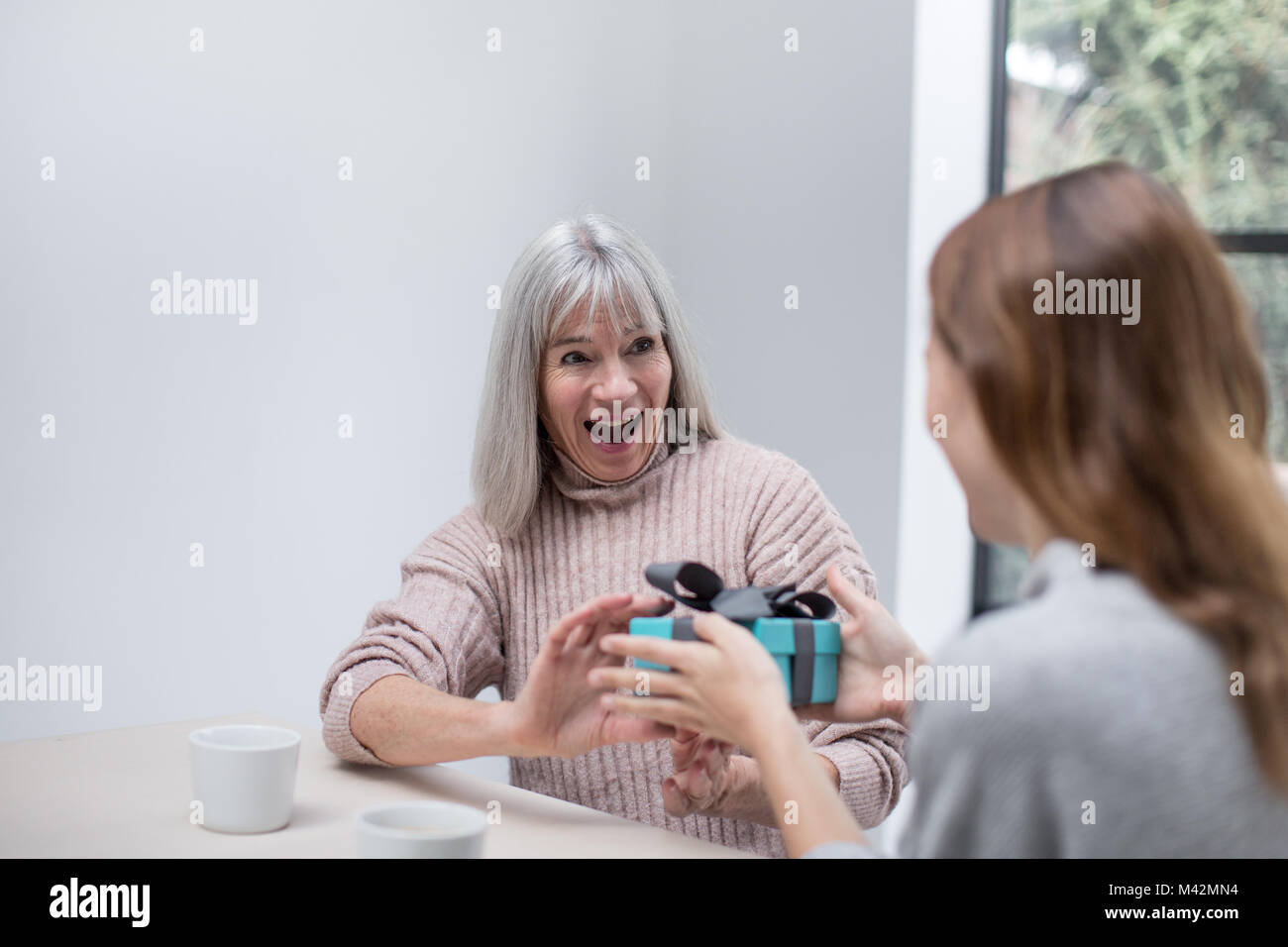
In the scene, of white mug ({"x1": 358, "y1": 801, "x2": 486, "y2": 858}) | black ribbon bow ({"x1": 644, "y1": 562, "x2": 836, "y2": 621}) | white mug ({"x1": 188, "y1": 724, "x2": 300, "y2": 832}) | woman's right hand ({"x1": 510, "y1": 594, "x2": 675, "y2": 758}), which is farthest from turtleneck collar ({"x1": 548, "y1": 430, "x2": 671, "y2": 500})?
white mug ({"x1": 358, "y1": 801, "x2": 486, "y2": 858})

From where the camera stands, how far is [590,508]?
1.75 m

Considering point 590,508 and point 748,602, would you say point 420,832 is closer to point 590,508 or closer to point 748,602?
point 748,602

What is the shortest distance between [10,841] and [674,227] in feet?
7.88

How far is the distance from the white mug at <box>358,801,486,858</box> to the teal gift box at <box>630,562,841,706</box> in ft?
0.85

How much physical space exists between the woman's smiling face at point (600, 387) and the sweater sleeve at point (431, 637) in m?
0.20

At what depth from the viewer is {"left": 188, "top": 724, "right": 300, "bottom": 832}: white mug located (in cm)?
110

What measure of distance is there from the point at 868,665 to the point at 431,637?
58cm

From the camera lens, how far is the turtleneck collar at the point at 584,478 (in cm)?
173

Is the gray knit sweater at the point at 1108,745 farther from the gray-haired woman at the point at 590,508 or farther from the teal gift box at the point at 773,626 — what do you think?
the gray-haired woman at the point at 590,508

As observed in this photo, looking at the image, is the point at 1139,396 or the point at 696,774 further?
the point at 696,774

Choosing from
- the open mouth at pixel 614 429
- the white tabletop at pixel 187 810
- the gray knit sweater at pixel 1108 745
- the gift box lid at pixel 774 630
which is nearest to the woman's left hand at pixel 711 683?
the gift box lid at pixel 774 630

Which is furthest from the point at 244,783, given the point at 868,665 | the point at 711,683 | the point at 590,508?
the point at 590,508

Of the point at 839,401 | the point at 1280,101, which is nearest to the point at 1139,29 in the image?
the point at 1280,101

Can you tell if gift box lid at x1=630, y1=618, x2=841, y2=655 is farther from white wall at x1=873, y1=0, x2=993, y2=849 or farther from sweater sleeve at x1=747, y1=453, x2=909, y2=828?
white wall at x1=873, y1=0, x2=993, y2=849
